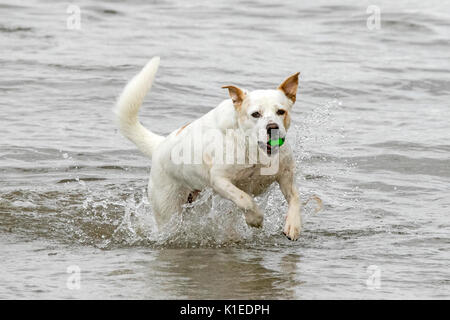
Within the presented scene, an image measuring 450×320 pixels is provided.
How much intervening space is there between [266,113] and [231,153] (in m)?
0.48

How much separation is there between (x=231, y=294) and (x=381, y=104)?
773 centimetres

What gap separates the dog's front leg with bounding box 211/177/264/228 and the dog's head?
0.38 meters

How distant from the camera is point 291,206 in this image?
5.95 metres

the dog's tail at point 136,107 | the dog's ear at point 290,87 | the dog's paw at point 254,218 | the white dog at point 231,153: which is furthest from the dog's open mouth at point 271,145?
the dog's tail at point 136,107

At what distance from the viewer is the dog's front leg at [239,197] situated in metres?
5.86

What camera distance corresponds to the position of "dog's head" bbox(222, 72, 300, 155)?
18.0 feet

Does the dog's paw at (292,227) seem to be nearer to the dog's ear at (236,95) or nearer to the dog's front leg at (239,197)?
the dog's front leg at (239,197)

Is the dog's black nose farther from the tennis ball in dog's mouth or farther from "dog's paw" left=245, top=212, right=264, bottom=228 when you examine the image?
"dog's paw" left=245, top=212, right=264, bottom=228

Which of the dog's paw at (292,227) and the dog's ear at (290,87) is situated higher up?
the dog's ear at (290,87)

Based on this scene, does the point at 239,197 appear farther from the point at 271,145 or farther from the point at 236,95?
the point at 236,95

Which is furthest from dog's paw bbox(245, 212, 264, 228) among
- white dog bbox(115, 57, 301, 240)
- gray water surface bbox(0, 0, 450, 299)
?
gray water surface bbox(0, 0, 450, 299)

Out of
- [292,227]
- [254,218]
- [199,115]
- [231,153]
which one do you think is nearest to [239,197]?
[254,218]

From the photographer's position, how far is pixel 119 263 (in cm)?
611

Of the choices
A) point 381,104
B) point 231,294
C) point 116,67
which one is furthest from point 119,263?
point 116,67
